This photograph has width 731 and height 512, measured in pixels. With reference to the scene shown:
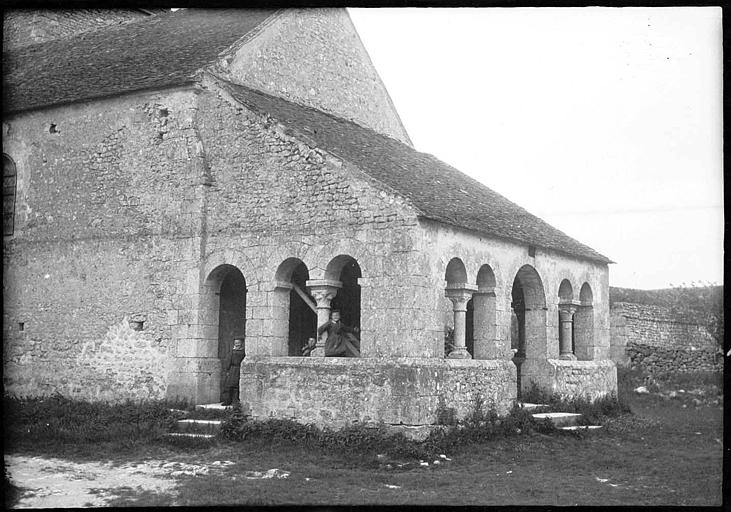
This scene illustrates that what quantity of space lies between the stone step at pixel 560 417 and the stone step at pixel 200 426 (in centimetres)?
545

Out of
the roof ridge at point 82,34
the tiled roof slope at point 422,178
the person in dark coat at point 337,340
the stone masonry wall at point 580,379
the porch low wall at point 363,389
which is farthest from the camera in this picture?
the roof ridge at point 82,34

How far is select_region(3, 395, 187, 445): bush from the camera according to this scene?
520 inches

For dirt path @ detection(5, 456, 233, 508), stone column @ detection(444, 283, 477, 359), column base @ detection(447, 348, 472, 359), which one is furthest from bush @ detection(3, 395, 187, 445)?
stone column @ detection(444, 283, 477, 359)

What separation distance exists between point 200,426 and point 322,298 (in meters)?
2.81

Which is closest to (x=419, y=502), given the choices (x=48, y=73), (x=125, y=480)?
(x=125, y=480)

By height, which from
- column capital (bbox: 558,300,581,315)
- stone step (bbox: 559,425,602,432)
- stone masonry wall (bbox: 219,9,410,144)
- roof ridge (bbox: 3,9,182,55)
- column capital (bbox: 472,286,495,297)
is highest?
roof ridge (bbox: 3,9,182,55)

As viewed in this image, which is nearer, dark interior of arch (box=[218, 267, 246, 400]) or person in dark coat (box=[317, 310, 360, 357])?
person in dark coat (box=[317, 310, 360, 357])

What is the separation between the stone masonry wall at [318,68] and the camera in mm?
16938

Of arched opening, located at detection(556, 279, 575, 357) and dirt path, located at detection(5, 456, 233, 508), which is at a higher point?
arched opening, located at detection(556, 279, 575, 357)

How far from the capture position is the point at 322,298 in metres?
13.7

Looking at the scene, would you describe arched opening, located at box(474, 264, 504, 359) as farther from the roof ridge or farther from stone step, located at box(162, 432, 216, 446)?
the roof ridge

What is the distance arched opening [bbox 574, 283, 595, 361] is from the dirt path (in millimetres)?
9374

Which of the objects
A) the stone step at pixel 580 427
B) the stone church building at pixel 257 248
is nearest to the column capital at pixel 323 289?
the stone church building at pixel 257 248

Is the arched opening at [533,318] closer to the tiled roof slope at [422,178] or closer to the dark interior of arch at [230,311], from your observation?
the tiled roof slope at [422,178]
